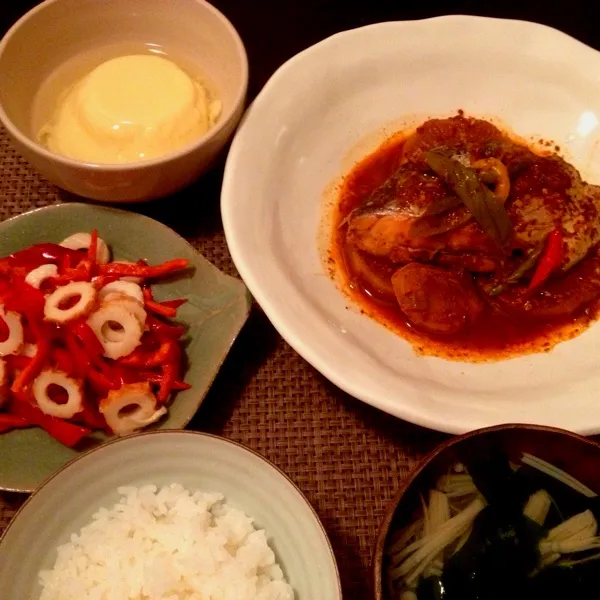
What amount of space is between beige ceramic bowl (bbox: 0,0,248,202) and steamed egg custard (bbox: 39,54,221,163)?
10cm

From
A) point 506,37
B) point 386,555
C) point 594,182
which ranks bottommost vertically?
point 386,555

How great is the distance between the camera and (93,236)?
2.36 metres

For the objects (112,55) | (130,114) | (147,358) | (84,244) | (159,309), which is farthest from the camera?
(112,55)

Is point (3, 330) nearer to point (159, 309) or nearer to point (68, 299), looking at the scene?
point (68, 299)

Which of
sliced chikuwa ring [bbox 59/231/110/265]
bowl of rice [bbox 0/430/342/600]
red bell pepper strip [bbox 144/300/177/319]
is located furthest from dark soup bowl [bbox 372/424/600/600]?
sliced chikuwa ring [bbox 59/231/110/265]

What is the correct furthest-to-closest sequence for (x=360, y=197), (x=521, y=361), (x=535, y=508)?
(x=360, y=197), (x=521, y=361), (x=535, y=508)

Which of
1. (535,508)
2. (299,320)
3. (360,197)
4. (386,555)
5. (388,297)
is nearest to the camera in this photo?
(386,555)

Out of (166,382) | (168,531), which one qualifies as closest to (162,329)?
(166,382)

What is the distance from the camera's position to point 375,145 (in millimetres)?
2883

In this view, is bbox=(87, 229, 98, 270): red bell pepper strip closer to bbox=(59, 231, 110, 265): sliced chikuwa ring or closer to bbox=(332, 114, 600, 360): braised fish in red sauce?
bbox=(59, 231, 110, 265): sliced chikuwa ring

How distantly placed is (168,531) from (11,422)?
2.20ft

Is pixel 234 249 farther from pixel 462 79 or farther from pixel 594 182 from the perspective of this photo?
pixel 594 182

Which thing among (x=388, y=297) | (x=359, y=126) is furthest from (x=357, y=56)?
(x=388, y=297)

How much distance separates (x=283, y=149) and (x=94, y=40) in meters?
Answer: 0.96
